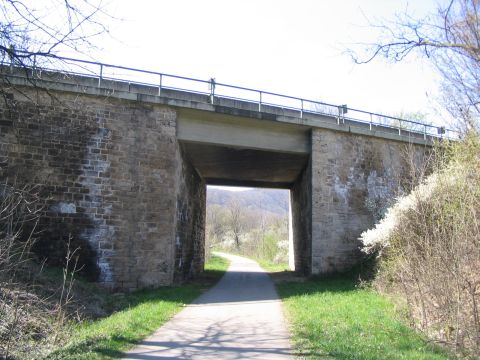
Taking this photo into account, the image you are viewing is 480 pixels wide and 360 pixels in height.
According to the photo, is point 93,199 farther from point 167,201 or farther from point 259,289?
point 259,289

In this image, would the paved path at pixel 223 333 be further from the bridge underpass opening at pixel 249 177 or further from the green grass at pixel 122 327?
the bridge underpass opening at pixel 249 177

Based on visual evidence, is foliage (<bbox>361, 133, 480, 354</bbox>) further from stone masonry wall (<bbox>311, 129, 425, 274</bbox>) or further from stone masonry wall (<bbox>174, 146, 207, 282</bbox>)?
stone masonry wall (<bbox>174, 146, 207, 282</bbox>)

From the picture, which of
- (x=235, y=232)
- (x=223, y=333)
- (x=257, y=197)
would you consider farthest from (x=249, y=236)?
(x=257, y=197)

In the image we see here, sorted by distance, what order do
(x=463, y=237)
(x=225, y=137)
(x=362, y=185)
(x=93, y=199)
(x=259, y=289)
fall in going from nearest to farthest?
(x=463, y=237) < (x=93, y=199) < (x=259, y=289) < (x=225, y=137) < (x=362, y=185)

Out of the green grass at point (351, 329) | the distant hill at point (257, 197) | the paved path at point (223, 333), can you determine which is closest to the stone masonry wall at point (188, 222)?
the paved path at point (223, 333)

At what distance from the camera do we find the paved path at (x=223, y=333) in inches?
250

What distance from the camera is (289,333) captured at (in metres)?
7.84

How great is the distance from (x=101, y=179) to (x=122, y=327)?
761 cm

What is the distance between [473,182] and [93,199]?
11.1 meters

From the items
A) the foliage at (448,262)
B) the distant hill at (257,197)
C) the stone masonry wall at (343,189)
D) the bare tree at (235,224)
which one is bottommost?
the foliage at (448,262)

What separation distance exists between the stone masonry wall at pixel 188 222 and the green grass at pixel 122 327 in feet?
11.5

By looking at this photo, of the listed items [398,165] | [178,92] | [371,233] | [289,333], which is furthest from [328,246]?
[289,333]

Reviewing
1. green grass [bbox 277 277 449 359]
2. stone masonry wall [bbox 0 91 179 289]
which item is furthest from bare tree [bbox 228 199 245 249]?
green grass [bbox 277 277 449 359]

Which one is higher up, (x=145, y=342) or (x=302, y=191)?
(x=302, y=191)
